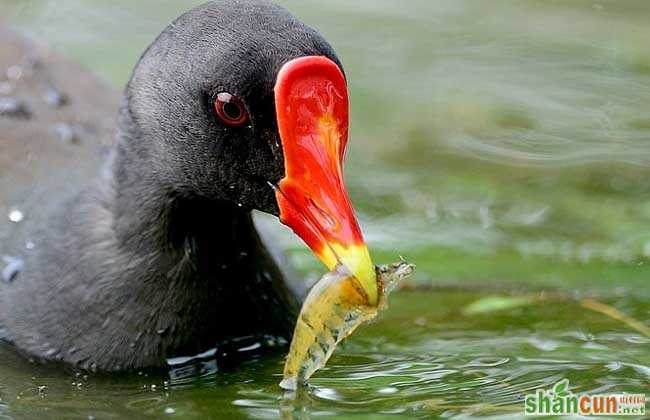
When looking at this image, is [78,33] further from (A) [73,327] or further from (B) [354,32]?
(A) [73,327]

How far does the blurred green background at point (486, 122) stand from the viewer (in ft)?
19.9

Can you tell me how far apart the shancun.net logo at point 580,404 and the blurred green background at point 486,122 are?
129cm

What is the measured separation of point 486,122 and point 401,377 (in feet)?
9.72

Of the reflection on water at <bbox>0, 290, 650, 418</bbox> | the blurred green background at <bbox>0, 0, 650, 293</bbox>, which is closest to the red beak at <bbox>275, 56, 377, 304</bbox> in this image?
the reflection on water at <bbox>0, 290, 650, 418</bbox>

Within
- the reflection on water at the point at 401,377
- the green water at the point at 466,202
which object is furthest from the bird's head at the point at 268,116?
the green water at the point at 466,202

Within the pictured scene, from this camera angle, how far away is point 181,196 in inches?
187

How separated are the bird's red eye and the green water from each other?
80cm

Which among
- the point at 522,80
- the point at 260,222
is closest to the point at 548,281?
the point at 260,222

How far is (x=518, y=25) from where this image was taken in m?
8.47

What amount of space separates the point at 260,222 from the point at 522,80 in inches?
104

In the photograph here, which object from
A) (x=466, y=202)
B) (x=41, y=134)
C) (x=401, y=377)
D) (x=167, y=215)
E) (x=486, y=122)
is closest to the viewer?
(x=401, y=377)

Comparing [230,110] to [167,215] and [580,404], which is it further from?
[580,404]

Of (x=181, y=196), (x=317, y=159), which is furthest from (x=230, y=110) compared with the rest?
(x=181, y=196)

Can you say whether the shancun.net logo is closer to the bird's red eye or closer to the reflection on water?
the reflection on water
